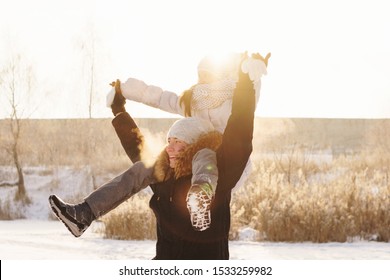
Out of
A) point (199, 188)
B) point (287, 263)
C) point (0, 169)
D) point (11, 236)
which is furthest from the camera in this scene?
point (0, 169)

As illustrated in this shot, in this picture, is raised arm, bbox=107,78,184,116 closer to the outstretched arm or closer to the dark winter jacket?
the outstretched arm

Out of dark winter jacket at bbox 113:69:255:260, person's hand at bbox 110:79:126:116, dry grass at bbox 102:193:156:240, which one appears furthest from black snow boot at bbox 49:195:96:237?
dry grass at bbox 102:193:156:240

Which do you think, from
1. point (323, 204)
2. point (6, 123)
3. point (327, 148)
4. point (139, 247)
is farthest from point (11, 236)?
point (327, 148)

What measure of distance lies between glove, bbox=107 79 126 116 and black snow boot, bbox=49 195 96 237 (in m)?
0.54

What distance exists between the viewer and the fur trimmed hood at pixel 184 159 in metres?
2.26

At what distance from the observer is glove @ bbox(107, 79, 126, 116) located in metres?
2.64

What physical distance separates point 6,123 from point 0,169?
1787mm

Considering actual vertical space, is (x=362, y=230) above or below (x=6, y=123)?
below

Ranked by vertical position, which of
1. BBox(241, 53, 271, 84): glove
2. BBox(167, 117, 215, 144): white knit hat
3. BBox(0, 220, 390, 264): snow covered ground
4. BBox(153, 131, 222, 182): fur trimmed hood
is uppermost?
BBox(241, 53, 271, 84): glove

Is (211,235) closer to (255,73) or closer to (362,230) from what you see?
(255,73)

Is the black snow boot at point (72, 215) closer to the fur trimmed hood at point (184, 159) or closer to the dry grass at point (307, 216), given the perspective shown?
the fur trimmed hood at point (184, 159)

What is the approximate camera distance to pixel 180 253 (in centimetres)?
228

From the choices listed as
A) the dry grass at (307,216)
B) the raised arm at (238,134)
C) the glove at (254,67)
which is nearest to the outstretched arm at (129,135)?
the raised arm at (238,134)

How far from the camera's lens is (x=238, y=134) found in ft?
6.83
